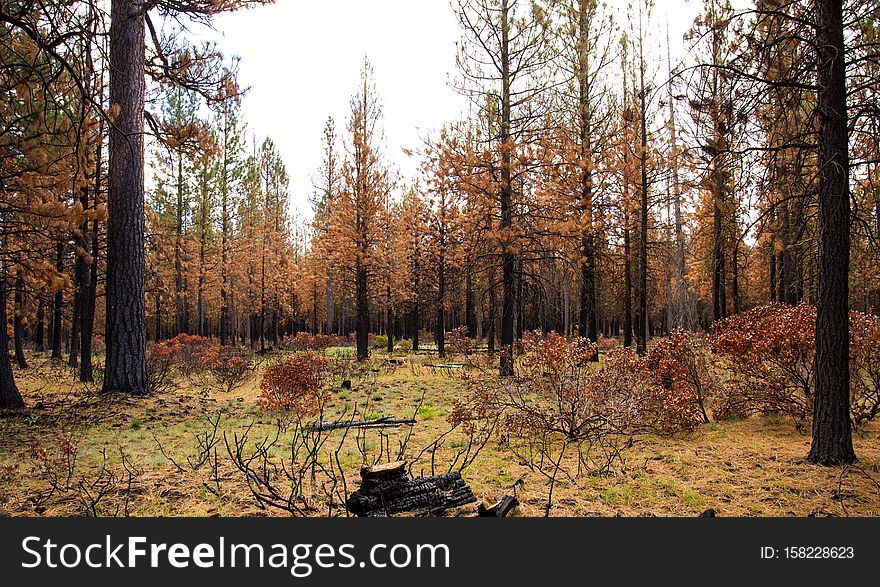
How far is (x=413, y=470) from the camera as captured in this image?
503 cm

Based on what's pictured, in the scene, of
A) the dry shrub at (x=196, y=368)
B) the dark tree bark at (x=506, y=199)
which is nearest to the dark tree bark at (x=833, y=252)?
the dark tree bark at (x=506, y=199)

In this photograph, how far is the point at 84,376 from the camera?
11492 mm

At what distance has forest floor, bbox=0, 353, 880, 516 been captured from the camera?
4008mm

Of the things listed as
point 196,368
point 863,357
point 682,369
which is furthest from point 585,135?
point 196,368

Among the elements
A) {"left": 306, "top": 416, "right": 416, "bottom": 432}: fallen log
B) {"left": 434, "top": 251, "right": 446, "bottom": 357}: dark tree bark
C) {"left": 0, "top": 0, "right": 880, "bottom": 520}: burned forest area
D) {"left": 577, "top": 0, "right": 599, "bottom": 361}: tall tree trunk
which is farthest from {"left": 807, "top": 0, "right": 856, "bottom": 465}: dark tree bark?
{"left": 434, "top": 251, "right": 446, "bottom": 357}: dark tree bark

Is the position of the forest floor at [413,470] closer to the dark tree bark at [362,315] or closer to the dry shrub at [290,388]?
the dry shrub at [290,388]

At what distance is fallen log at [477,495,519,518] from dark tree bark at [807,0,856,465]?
A: 3.21 m

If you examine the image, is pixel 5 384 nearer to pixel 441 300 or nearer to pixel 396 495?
pixel 396 495

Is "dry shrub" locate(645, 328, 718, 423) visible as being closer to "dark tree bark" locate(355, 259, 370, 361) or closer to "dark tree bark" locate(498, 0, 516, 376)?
"dark tree bark" locate(498, 0, 516, 376)

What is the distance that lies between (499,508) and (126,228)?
8.28 m

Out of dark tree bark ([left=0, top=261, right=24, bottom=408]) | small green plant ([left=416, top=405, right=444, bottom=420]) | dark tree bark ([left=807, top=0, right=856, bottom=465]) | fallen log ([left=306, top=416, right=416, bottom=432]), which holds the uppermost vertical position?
dark tree bark ([left=807, top=0, right=856, bottom=465])

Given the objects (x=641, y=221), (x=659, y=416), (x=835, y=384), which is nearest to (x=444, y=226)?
(x=641, y=221)

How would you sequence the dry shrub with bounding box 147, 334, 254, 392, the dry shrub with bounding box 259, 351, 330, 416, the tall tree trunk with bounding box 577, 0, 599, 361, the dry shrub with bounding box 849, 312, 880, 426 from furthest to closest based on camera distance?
the tall tree trunk with bounding box 577, 0, 599, 361
the dry shrub with bounding box 147, 334, 254, 392
the dry shrub with bounding box 259, 351, 330, 416
the dry shrub with bounding box 849, 312, 880, 426

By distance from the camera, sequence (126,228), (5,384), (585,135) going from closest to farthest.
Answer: (5,384), (126,228), (585,135)
